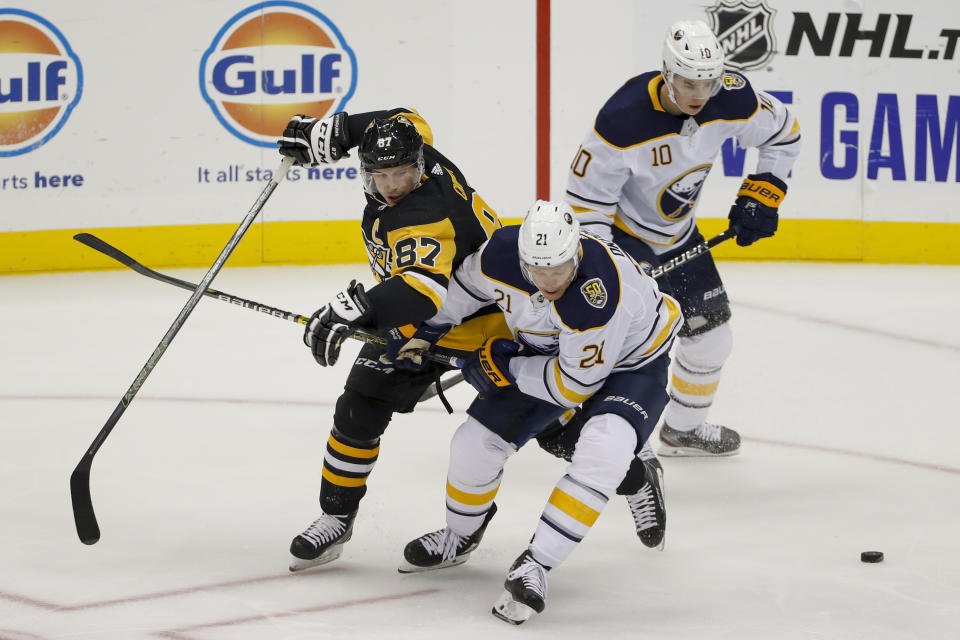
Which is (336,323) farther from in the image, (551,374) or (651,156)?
(651,156)

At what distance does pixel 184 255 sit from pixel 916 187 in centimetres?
355

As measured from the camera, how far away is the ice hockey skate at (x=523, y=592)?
2.84 meters

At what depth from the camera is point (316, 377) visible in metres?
5.08

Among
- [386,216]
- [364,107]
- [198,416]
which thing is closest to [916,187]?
[364,107]

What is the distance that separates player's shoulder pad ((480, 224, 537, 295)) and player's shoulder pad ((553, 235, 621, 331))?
0.14 metres

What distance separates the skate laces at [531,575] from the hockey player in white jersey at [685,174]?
117 centimetres

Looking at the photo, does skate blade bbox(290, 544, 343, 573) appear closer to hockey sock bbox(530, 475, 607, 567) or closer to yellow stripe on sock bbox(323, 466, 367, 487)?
yellow stripe on sock bbox(323, 466, 367, 487)

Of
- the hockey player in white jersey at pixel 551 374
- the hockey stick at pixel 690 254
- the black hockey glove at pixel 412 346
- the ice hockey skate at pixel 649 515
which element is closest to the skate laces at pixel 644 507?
the ice hockey skate at pixel 649 515

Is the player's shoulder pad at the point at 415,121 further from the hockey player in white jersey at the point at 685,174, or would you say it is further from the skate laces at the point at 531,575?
the skate laces at the point at 531,575

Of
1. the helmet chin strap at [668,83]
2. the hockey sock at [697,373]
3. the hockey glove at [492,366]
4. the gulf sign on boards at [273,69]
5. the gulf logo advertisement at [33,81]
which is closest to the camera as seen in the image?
the hockey glove at [492,366]

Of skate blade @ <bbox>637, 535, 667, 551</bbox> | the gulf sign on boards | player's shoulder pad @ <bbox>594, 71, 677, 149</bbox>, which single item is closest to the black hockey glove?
skate blade @ <bbox>637, 535, 667, 551</bbox>

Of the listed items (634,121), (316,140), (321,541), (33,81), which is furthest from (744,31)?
(321,541)

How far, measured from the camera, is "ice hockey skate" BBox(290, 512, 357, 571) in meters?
3.23

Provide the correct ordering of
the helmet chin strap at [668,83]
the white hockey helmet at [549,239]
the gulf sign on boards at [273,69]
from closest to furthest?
the white hockey helmet at [549,239] < the helmet chin strap at [668,83] < the gulf sign on boards at [273,69]
